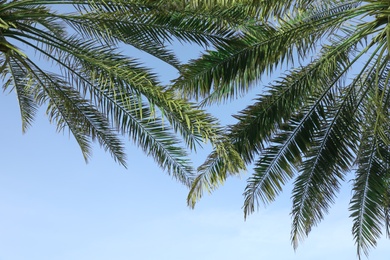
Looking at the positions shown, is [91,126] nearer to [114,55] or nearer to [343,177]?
[114,55]

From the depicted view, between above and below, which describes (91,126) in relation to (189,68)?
below

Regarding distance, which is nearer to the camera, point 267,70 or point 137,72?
point 137,72

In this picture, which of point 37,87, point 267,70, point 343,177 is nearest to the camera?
point 267,70

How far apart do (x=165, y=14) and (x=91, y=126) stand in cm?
273

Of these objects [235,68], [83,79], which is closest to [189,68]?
[235,68]

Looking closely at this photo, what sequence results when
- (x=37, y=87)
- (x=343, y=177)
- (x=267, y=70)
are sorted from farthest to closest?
(x=343, y=177), (x=37, y=87), (x=267, y=70)

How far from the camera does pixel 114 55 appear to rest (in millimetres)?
10516

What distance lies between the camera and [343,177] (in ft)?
42.6

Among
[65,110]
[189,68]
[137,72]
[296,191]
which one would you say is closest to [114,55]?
[137,72]

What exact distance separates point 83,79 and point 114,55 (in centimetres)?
64

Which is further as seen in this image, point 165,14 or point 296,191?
point 296,191

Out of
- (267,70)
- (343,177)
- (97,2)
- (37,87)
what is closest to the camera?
(97,2)

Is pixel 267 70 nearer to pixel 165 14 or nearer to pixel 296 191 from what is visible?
pixel 165 14

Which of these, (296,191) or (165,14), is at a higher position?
(165,14)
